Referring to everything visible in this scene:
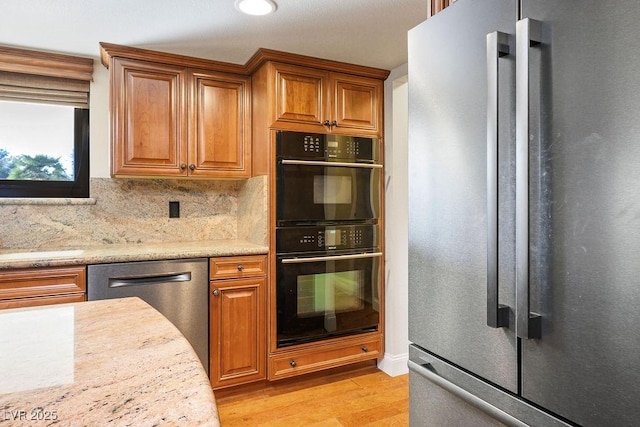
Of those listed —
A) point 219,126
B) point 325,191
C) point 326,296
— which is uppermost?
point 219,126

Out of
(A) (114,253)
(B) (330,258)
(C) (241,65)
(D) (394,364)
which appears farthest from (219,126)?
(D) (394,364)

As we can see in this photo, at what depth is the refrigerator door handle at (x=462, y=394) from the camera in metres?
1.00

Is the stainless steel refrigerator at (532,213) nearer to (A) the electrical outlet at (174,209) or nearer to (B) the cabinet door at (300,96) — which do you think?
(B) the cabinet door at (300,96)

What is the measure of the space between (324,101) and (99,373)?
2.34 m

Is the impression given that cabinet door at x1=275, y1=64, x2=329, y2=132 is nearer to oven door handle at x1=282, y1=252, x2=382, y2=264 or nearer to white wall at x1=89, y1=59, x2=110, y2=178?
oven door handle at x1=282, y1=252, x2=382, y2=264

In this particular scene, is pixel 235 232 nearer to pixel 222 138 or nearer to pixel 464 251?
pixel 222 138

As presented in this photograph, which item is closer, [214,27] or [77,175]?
[214,27]

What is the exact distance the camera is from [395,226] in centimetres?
296

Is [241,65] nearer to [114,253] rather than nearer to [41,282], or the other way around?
[114,253]

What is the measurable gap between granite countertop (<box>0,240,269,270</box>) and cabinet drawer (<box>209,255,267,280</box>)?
1.6 inches

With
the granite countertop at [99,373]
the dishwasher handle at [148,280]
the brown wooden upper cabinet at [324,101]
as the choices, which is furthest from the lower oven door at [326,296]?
the granite countertop at [99,373]

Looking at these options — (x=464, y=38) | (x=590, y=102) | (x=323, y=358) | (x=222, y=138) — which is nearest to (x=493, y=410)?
(x=590, y=102)

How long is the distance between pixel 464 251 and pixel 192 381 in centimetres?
78

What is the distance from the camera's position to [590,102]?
824 mm
